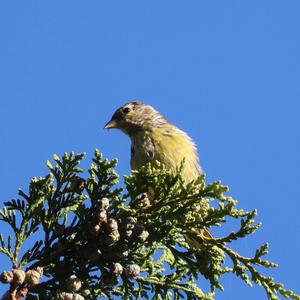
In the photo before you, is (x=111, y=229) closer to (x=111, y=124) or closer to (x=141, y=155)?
(x=141, y=155)

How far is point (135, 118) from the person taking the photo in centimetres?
696

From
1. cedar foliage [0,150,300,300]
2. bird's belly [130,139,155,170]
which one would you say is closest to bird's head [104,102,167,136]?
bird's belly [130,139,155,170]

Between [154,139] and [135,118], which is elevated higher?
[135,118]

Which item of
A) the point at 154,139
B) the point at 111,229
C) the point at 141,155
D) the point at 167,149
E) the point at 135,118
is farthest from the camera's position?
the point at 135,118

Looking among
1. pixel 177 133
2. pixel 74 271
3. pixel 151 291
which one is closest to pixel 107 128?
pixel 177 133

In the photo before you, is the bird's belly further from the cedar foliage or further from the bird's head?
the cedar foliage

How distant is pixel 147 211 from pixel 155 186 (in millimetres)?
170

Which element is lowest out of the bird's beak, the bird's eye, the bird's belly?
the bird's belly

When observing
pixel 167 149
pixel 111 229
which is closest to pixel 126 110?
pixel 167 149

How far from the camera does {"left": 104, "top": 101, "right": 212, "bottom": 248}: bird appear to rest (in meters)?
5.98

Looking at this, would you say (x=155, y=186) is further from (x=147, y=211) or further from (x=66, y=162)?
(x=66, y=162)

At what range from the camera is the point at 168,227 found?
394 centimetres

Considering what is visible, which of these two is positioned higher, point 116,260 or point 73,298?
point 116,260

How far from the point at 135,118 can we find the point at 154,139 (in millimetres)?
715
